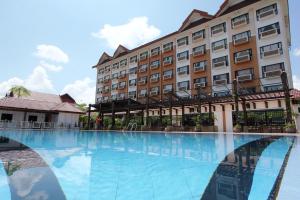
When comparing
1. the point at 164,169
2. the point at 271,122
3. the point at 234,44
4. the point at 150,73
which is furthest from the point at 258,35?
the point at 164,169

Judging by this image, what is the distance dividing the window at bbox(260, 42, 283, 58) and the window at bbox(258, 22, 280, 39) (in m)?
1.42

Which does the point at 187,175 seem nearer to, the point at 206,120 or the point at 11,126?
the point at 206,120

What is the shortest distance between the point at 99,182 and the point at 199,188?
89.7 inches

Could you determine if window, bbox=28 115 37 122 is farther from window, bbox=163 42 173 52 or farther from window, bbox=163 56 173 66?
window, bbox=163 42 173 52

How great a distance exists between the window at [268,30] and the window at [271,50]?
142 centimetres

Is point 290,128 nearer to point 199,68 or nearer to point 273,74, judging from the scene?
point 273,74

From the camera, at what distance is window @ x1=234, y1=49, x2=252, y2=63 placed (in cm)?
2503

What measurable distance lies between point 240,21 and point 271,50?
623 cm

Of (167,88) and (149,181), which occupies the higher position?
(167,88)

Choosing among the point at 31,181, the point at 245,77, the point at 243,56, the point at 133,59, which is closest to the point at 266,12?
the point at 243,56

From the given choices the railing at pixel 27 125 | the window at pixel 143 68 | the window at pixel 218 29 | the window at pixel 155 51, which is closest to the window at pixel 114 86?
the window at pixel 143 68

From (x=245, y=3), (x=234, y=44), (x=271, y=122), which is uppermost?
(x=245, y=3)

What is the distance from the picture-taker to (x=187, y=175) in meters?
5.09

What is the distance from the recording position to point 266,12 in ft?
79.7
